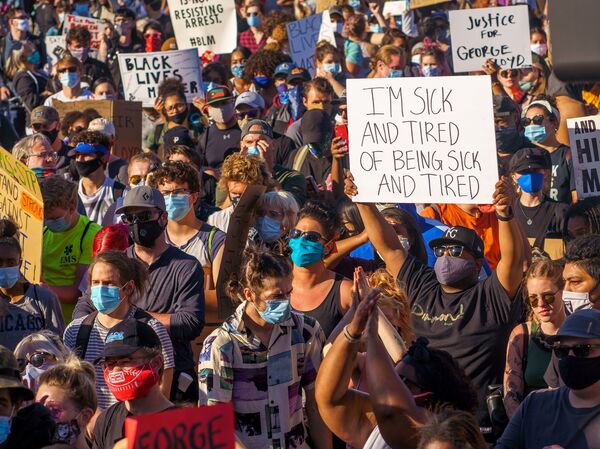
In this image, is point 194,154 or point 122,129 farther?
point 122,129

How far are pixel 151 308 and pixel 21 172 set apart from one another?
1.36m

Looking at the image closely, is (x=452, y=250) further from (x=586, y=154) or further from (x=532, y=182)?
(x=586, y=154)

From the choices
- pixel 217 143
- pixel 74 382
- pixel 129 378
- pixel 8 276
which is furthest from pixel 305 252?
pixel 217 143

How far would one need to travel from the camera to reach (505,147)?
33.1 ft

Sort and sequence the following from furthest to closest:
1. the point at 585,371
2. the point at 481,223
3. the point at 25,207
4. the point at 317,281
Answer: the point at 481,223
the point at 25,207
the point at 317,281
the point at 585,371

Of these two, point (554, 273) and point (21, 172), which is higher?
point (21, 172)

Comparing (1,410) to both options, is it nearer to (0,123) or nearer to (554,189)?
(554,189)

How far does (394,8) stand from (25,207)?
11.3m

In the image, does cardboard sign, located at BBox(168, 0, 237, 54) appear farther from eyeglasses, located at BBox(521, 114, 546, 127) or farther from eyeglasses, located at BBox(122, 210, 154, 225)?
eyeglasses, located at BBox(122, 210, 154, 225)

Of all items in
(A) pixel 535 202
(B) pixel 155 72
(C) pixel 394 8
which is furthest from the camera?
(C) pixel 394 8

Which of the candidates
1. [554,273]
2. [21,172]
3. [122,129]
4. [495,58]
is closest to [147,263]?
[21,172]

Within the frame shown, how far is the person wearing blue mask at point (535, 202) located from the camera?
8594mm

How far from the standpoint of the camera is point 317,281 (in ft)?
23.5

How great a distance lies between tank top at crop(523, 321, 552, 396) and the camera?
6434 millimetres
